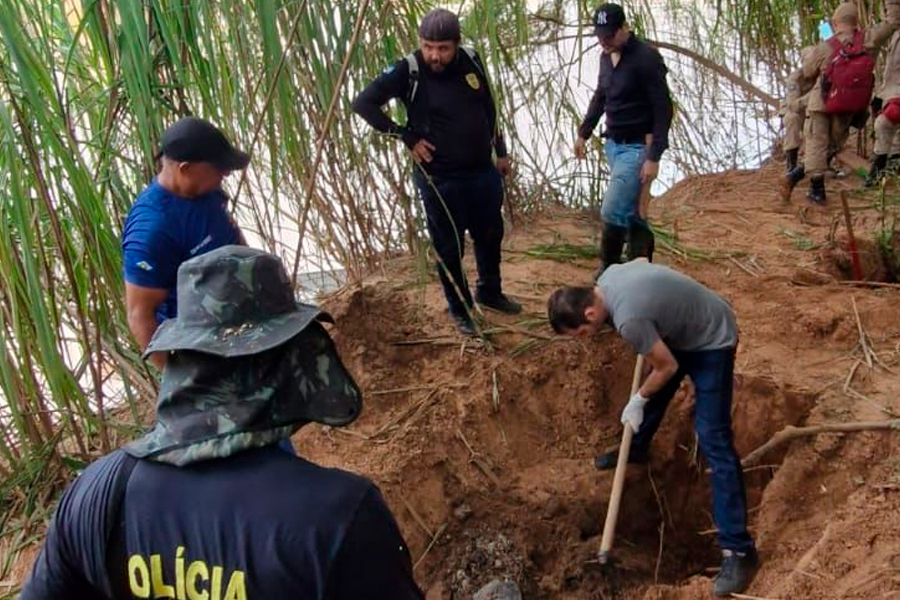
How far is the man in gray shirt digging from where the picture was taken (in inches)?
A: 105

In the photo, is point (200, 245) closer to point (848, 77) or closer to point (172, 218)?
point (172, 218)

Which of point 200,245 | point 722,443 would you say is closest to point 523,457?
point 722,443

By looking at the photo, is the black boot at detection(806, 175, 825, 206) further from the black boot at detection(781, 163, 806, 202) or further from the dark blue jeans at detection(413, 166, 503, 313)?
the dark blue jeans at detection(413, 166, 503, 313)

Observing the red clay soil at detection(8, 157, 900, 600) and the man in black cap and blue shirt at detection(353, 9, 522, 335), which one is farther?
the man in black cap and blue shirt at detection(353, 9, 522, 335)

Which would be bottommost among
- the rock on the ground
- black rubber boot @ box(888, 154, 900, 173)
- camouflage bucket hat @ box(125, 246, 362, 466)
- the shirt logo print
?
the rock on the ground

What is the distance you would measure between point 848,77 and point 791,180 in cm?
71

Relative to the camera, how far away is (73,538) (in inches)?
45.3

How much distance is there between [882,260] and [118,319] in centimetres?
392

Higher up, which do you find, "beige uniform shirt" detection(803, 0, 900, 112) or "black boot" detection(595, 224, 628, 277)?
"beige uniform shirt" detection(803, 0, 900, 112)

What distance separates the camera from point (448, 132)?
3398mm

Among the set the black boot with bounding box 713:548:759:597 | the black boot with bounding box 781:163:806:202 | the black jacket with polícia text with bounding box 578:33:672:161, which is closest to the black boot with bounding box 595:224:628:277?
the black jacket with polícia text with bounding box 578:33:672:161

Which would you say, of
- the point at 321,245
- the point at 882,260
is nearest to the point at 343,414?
the point at 321,245

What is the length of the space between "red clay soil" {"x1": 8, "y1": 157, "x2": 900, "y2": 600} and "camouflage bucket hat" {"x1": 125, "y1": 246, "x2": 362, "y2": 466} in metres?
1.86

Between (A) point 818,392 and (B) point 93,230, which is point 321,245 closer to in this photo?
(B) point 93,230
